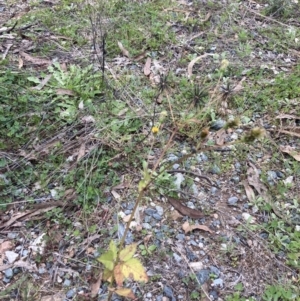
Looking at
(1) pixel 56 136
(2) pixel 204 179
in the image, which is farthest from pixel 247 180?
(1) pixel 56 136

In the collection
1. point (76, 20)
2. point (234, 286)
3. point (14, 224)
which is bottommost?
point (14, 224)

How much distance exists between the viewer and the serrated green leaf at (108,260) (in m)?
1.38

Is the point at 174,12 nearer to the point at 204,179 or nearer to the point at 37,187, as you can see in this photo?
the point at 204,179

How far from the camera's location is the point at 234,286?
179 cm

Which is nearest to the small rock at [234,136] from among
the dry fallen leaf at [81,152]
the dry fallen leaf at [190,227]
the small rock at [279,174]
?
the small rock at [279,174]

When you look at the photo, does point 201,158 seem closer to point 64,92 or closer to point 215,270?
point 215,270

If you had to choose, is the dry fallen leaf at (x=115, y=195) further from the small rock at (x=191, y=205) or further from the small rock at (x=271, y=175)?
the small rock at (x=271, y=175)

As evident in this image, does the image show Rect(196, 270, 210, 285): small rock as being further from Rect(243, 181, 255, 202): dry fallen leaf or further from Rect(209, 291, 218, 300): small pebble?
Rect(243, 181, 255, 202): dry fallen leaf

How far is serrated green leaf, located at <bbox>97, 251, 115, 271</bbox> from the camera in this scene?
1378 millimetres

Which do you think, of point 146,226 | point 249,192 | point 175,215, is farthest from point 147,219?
point 249,192

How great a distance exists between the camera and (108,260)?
4.54 ft

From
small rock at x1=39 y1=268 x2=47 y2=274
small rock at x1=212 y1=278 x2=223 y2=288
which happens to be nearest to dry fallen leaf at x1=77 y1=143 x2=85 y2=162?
small rock at x1=39 y1=268 x2=47 y2=274

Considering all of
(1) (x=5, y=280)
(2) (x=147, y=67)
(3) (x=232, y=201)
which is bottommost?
(1) (x=5, y=280)

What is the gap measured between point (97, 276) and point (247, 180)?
3.11 feet
